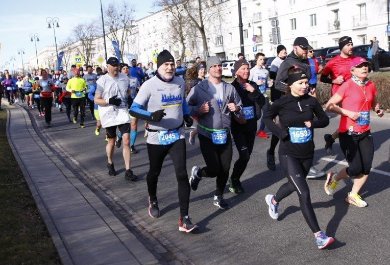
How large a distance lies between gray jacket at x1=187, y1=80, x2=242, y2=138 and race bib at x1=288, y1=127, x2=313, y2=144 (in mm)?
1084

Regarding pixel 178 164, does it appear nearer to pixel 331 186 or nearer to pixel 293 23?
pixel 331 186

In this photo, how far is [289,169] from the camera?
5.18 metres

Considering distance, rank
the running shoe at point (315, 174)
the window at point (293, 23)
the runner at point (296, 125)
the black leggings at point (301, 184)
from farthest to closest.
A: the window at point (293, 23), the running shoe at point (315, 174), the runner at point (296, 125), the black leggings at point (301, 184)

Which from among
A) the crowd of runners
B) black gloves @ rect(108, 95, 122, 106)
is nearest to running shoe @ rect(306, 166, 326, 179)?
the crowd of runners

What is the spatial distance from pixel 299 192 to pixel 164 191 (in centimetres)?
298

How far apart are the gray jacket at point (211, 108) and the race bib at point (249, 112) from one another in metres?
0.63

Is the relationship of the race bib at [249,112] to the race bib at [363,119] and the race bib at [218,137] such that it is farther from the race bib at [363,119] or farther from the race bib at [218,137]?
the race bib at [363,119]

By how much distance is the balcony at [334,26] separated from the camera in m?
56.6

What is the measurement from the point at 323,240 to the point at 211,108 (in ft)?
6.93

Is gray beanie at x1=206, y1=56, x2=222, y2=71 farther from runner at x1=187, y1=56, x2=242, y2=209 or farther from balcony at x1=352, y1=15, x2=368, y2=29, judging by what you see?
balcony at x1=352, y1=15, x2=368, y2=29

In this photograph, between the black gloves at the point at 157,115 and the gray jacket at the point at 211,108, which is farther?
the gray jacket at the point at 211,108

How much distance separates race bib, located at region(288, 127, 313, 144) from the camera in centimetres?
521

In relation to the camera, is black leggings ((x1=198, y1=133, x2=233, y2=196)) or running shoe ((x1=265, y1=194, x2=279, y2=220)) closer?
running shoe ((x1=265, y1=194, x2=279, y2=220))

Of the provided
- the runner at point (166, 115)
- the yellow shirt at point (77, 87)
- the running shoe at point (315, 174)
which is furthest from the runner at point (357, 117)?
the yellow shirt at point (77, 87)
